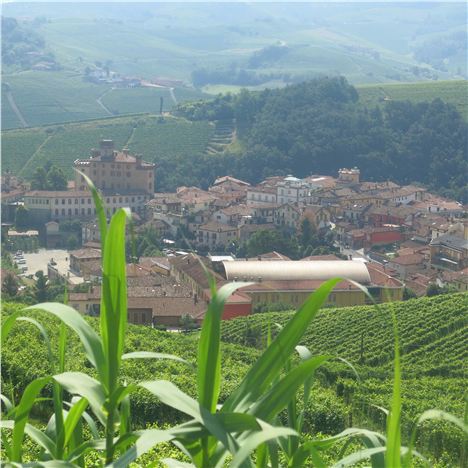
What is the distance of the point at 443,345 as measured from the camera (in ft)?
31.7

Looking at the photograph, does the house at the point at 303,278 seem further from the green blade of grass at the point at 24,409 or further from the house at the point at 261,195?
the green blade of grass at the point at 24,409

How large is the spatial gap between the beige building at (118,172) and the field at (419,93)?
414 inches

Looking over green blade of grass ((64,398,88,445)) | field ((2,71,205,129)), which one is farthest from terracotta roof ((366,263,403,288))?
field ((2,71,205,129))

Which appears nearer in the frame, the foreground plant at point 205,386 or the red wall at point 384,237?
the foreground plant at point 205,386

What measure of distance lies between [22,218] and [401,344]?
13.4 metres

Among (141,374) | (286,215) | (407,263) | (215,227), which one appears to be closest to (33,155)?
(286,215)

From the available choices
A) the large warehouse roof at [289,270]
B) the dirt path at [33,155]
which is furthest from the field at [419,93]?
the large warehouse roof at [289,270]

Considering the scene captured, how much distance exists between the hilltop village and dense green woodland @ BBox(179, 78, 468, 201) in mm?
1127

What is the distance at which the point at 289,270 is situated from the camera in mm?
14648

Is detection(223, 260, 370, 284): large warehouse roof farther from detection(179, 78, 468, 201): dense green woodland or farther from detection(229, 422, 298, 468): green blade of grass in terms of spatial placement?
detection(229, 422, 298, 468): green blade of grass

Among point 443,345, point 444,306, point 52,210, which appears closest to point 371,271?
point 444,306

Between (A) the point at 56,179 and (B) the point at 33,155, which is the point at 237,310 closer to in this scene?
(A) the point at 56,179

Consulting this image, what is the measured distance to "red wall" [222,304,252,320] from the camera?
13.5 m

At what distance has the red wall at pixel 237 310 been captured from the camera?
531 inches
